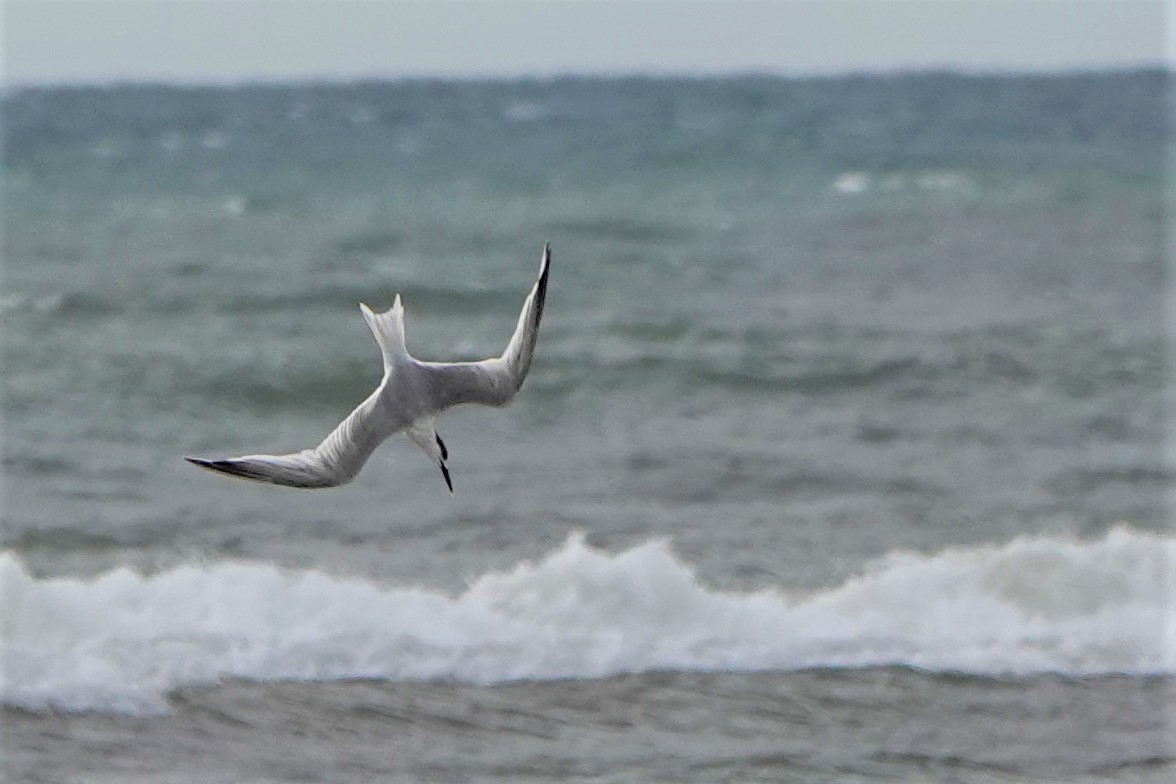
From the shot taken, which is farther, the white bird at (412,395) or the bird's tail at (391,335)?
the bird's tail at (391,335)

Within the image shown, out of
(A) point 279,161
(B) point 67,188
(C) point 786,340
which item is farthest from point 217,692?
(A) point 279,161

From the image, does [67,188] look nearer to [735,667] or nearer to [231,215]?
[231,215]

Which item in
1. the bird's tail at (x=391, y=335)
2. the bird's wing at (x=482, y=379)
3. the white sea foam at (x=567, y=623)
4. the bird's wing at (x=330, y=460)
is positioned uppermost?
the bird's tail at (x=391, y=335)

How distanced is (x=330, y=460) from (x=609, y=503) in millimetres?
4875

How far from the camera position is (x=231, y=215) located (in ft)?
68.9

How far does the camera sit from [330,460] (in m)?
4.65

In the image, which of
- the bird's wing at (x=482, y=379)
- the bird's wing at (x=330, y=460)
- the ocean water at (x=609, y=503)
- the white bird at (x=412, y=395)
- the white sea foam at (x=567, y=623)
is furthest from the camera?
the white sea foam at (x=567, y=623)

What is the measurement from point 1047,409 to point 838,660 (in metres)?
4.93

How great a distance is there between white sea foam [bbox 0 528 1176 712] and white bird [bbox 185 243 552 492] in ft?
6.95

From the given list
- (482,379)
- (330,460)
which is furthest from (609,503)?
(330,460)

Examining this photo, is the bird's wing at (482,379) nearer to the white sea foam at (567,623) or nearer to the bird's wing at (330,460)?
the bird's wing at (330,460)

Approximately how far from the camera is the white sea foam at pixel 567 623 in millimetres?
6855

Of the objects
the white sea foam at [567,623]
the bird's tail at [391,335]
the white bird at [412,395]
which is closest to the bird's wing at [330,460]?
the white bird at [412,395]

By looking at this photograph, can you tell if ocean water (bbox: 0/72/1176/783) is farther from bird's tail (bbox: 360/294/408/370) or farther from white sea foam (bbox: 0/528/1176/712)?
bird's tail (bbox: 360/294/408/370)
